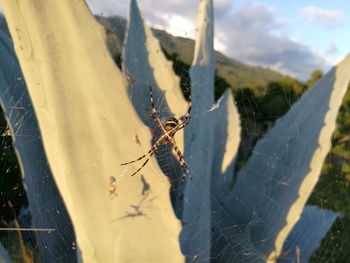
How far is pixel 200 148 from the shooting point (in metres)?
1.13

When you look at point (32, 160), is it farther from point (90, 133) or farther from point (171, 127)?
point (171, 127)

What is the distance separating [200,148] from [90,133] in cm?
44

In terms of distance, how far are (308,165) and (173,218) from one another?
0.52m

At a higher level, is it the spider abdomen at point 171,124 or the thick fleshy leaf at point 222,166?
the spider abdomen at point 171,124

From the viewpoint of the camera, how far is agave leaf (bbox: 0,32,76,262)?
3.30 ft

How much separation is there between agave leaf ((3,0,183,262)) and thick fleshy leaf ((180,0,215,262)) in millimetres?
251

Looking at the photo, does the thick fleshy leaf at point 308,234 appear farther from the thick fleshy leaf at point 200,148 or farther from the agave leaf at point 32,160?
the agave leaf at point 32,160

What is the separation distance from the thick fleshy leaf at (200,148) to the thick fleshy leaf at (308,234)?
15.9 inches

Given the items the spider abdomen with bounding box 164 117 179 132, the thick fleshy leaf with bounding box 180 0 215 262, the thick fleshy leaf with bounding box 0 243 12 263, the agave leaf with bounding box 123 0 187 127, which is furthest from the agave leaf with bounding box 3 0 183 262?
the spider abdomen with bounding box 164 117 179 132

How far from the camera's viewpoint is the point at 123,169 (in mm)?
791

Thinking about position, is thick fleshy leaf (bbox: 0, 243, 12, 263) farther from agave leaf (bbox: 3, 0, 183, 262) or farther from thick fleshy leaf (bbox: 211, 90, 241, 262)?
thick fleshy leaf (bbox: 211, 90, 241, 262)

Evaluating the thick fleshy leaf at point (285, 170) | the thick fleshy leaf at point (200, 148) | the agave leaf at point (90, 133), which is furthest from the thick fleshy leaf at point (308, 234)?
the agave leaf at point (90, 133)

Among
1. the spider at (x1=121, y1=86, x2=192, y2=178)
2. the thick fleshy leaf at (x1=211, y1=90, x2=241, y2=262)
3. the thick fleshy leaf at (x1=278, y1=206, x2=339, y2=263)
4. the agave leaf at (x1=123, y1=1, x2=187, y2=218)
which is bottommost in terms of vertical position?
the thick fleshy leaf at (x1=278, y1=206, x2=339, y2=263)

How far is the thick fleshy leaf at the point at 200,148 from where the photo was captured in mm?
1079
